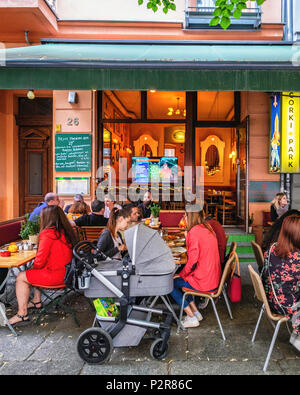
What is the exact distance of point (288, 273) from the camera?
10.3 feet

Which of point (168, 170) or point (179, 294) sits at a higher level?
point (168, 170)

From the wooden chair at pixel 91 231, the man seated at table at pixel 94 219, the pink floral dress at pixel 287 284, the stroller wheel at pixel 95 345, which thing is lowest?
the stroller wheel at pixel 95 345

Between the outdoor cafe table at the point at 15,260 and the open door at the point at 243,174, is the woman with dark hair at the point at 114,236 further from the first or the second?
the open door at the point at 243,174

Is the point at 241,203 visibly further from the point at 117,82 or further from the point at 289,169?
the point at 117,82

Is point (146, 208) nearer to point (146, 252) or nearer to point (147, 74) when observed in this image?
point (147, 74)

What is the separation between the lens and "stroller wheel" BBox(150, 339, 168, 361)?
10.6 feet

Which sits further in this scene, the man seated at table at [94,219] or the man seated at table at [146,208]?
the man seated at table at [146,208]

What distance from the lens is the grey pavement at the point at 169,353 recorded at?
3.07 meters

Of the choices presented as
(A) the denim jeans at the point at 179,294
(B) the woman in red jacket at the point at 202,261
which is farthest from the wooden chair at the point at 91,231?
(B) the woman in red jacket at the point at 202,261

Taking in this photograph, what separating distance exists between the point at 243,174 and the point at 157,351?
5715 millimetres

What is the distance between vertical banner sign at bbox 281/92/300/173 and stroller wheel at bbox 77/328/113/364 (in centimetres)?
573

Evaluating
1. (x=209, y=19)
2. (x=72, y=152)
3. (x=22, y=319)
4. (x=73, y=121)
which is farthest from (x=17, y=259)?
(x=209, y=19)

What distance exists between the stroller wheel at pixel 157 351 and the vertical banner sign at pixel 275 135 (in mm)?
5460
